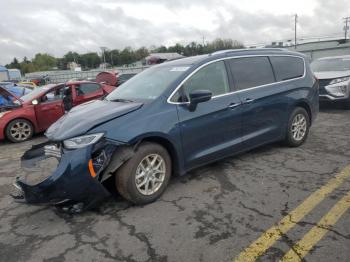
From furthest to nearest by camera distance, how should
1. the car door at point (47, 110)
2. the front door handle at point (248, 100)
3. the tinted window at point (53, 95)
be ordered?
1. the tinted window at point (53, 95)
2. the car door at point (47, 110)
3. the front door handle at point (248, 100)

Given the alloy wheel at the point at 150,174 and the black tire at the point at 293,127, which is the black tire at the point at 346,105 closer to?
the black tire at the point at 293,127

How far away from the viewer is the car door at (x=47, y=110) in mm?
8828

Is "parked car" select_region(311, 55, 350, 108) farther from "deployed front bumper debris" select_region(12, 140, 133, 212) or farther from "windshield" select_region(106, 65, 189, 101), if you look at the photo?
"deployed front bumper debris" select_region(12, 140, 133, 212)

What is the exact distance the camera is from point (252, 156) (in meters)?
5.62

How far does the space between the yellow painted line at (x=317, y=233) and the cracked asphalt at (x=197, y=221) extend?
0.15ft

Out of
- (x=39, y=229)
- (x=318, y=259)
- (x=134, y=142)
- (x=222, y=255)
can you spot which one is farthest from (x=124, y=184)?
(x=318, y=259)

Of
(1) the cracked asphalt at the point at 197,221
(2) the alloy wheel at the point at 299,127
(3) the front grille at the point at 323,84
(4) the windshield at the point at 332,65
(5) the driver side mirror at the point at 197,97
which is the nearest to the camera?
(1) the cracked asphalt at the point at 197,221

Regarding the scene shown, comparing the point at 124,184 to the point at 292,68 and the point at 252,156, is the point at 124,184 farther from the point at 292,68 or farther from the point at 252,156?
the point at 292,68

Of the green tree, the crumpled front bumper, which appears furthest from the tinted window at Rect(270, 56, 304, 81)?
the green tree

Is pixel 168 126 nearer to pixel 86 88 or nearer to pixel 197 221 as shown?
pixel 197 221

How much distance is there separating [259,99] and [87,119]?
2641 millimetres

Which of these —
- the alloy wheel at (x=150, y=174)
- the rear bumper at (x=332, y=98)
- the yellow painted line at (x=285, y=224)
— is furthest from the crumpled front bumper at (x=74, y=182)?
the rear bumper at (x=332, y=98)

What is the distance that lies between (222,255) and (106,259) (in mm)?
1031

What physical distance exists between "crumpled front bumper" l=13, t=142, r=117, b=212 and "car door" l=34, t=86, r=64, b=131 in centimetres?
552
